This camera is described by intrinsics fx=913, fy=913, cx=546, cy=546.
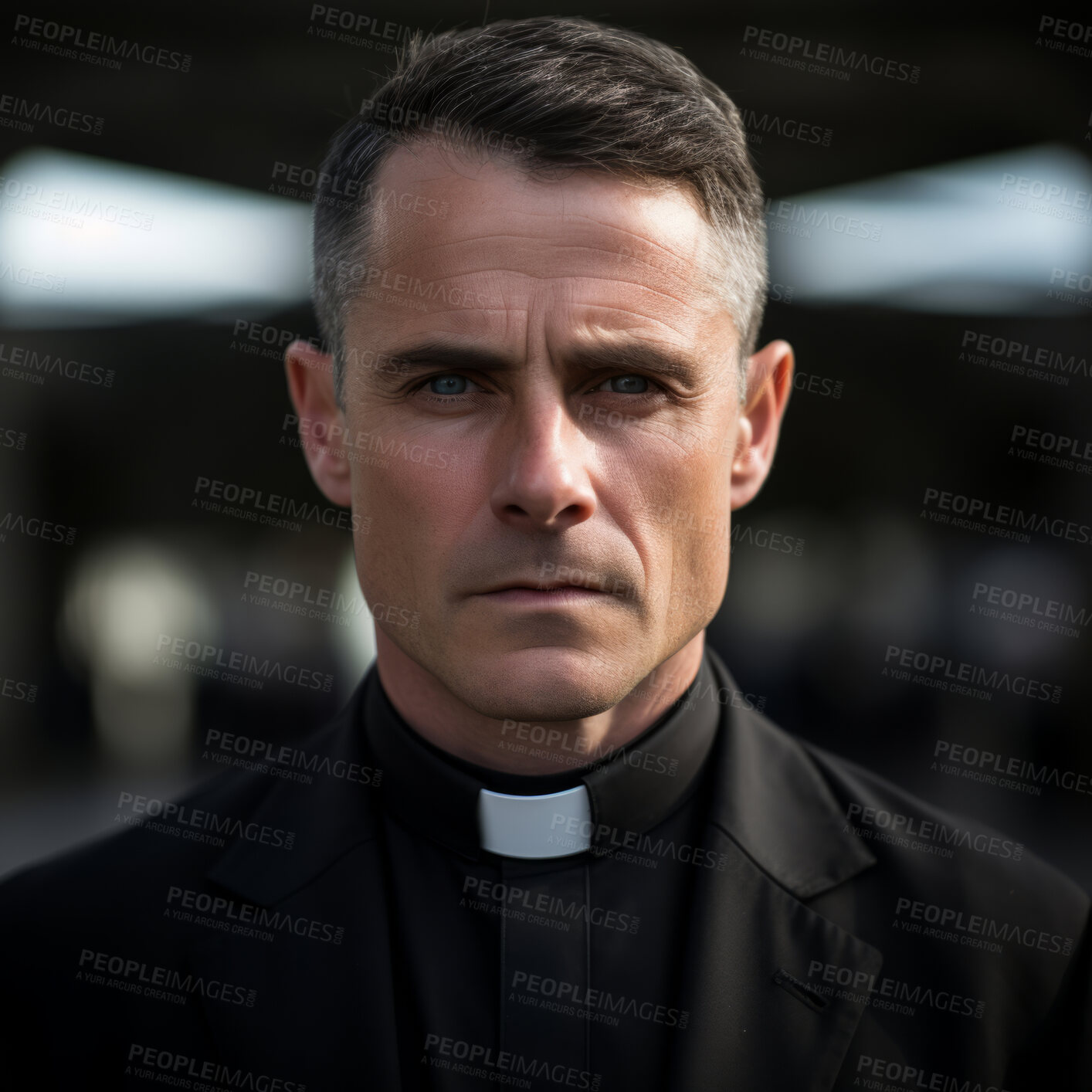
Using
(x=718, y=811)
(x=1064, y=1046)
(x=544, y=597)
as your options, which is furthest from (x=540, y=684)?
(x=1064, y=1046)

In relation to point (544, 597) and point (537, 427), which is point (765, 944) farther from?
point (537, 427)

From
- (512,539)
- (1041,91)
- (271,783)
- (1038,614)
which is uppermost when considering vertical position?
(1041,91)

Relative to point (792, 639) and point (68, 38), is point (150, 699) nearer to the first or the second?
point (68, 38)

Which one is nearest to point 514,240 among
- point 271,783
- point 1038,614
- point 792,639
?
point 271,783

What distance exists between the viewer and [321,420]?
2.28 metres

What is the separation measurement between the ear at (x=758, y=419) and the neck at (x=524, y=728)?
43 cm

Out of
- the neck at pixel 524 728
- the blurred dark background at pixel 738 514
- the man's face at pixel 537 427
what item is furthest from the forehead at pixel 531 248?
the blurred dark background at pixel 738 514

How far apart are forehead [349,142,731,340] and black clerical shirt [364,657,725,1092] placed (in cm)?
93

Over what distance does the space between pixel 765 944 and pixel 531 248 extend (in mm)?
1534

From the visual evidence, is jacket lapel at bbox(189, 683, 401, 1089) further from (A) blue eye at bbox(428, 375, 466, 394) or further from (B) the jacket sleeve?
(B) the jacket sleeve

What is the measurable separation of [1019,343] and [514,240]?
12415 millimetres

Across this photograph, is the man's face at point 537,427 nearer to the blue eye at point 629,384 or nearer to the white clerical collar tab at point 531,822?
the blue eye at point 629,384

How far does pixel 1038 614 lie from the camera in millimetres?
11234

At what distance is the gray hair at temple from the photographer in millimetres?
1929
